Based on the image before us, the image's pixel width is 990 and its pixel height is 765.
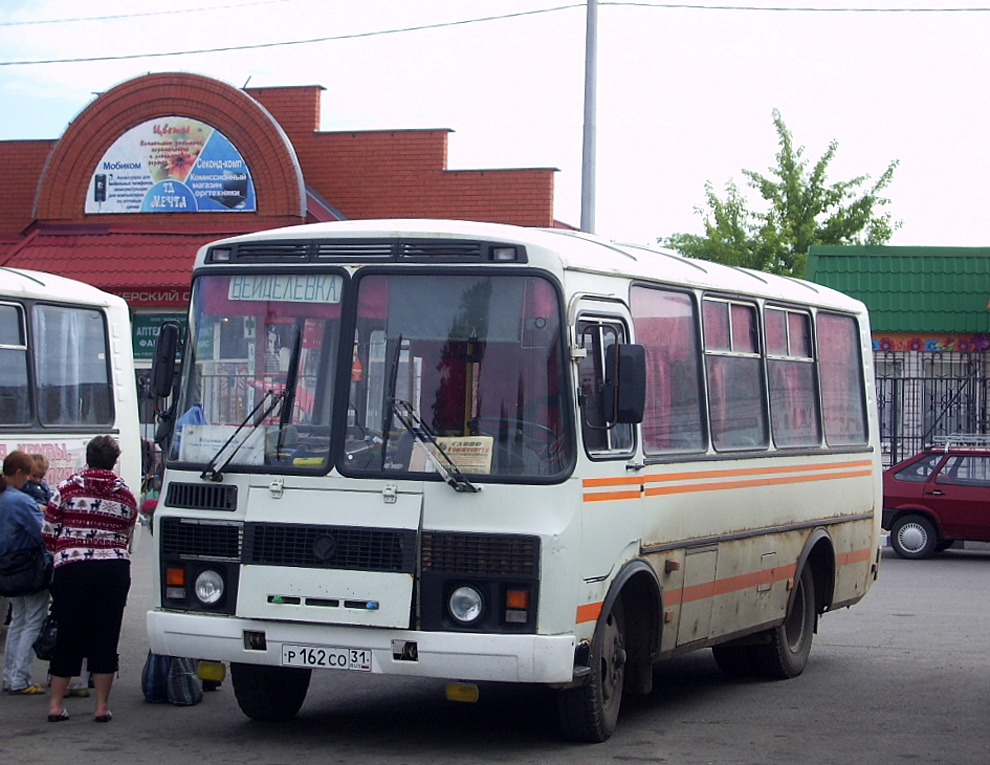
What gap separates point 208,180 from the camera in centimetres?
3030

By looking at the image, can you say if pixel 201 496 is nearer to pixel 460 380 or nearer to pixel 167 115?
pixel 460 380

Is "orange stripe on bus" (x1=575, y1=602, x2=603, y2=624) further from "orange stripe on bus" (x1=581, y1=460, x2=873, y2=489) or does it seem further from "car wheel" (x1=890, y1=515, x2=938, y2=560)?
"car wheel" (x1=890, y1=515, x2=938, y2=560)

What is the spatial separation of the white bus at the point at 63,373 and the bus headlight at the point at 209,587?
16.5ft

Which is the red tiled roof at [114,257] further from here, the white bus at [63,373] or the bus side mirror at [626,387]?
the bus side mirror at [626,387]

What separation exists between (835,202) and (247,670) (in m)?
36.8

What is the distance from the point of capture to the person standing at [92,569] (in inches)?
360

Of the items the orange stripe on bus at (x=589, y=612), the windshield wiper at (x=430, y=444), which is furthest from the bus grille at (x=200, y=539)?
the orange stripe on bus at (x=589, y=612)

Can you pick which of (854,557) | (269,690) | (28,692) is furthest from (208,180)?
(269,690)

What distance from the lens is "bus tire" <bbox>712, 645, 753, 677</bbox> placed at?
38.8 ft

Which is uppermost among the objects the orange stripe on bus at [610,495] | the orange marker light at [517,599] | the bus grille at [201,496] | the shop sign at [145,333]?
the shop sign at [145,333]

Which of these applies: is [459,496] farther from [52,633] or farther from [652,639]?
[52,633]

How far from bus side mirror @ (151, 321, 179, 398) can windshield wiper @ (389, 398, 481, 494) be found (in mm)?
1452

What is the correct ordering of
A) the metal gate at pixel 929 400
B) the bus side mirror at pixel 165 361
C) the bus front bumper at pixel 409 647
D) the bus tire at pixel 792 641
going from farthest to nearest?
the metal gate at pixel 929 400 < the bus tire at pixel 792 641 < the bus side mirror at pixel 165 361 < the bus front bumper at pixel 409 647

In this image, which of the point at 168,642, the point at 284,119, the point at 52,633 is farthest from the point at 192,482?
the point at 284,119
